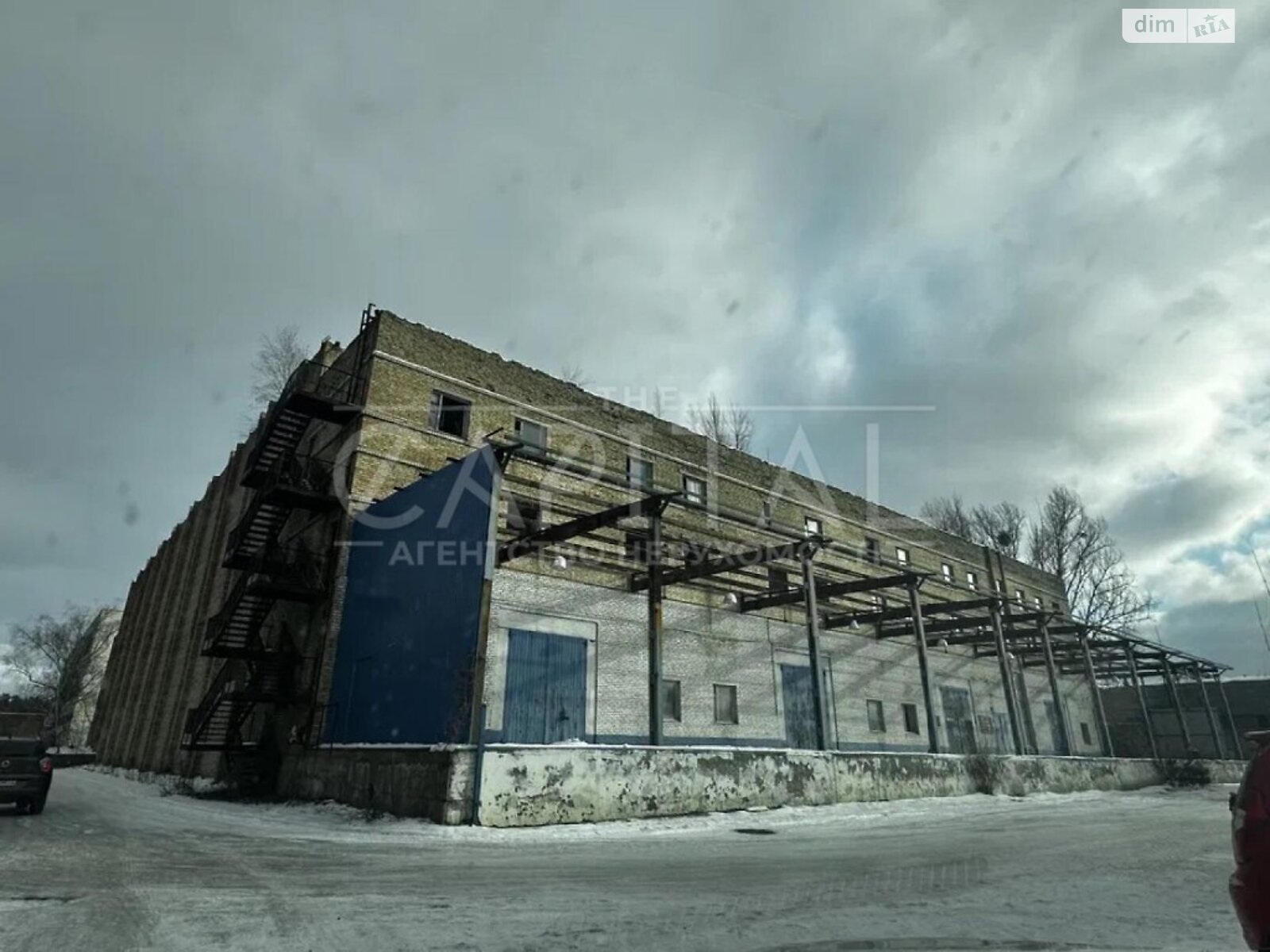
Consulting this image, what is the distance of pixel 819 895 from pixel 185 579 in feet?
101

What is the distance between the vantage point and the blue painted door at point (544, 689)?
17031mm

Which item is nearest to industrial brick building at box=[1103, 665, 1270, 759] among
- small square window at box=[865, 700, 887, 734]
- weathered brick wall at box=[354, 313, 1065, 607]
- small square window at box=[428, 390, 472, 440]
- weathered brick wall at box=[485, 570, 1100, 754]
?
weathered brick wall at box=[485, 570, 1100, 754]

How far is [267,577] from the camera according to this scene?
19.0m

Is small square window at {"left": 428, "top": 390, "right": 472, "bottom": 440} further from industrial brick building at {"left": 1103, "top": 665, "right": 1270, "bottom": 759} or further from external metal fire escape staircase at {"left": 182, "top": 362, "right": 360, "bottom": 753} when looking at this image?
industrial brick building at {"left": 1103, "top": 665, "right": 1270, "bottom": 759}

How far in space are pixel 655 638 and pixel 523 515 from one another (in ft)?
17.5

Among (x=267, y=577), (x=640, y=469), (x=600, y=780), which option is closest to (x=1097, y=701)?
(x=640, y=469)

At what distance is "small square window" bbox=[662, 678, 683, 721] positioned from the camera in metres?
20.2

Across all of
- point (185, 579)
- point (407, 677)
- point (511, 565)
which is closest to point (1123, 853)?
point (407, 677)

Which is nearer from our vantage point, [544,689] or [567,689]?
[544,689]

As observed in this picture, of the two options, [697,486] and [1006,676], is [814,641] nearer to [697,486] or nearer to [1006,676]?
[697,486]

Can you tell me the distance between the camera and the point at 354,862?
7453 millimetres

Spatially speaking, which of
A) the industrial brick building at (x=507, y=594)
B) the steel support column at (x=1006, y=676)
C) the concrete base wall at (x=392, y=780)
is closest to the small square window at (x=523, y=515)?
the industrial brick building at (x=507, y=594)

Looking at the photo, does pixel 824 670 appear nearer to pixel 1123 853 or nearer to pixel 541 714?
pixel 541 714

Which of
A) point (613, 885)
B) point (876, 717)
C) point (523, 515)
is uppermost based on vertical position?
point (523, 515)
